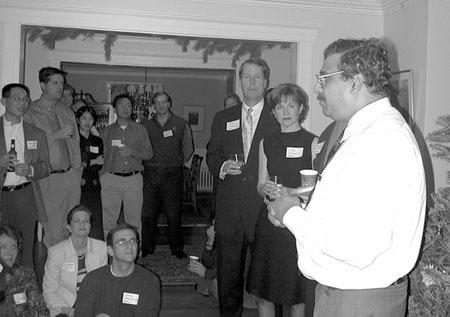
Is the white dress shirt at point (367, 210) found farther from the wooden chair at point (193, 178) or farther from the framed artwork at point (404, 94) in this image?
the wooden chair at point (193, 178)

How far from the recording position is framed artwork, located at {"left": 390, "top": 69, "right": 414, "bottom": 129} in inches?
Answer: 147

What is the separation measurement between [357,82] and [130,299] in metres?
2.02

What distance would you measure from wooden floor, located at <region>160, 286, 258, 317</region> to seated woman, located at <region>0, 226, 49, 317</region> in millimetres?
1129

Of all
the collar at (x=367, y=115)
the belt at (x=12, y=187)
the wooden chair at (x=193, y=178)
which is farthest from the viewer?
the wooden chair at (x=193, y=178)

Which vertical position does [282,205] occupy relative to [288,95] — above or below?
below

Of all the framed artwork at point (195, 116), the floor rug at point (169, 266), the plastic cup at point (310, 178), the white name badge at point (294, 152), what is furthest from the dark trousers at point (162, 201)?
the framed artwork at point (195, 116)

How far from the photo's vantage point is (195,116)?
31.5ft

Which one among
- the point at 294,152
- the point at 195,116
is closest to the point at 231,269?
the point at 294,152

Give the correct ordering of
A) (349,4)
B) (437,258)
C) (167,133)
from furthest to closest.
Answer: (167,133)
(349,4)
(437,258)

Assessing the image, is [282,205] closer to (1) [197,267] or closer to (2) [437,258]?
(2) [437,258]

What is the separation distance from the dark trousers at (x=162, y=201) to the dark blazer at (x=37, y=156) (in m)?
1.45

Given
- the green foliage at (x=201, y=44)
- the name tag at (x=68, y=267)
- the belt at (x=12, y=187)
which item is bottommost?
the name tag at (x=68, y=267)

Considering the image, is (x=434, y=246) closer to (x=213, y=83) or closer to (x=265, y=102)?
(x=265, y=102)

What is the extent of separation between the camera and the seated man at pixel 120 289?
2908 mm
